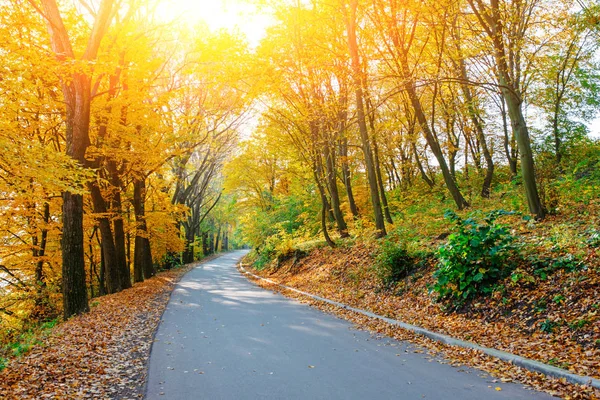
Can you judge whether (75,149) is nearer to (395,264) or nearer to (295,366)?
(295,366)

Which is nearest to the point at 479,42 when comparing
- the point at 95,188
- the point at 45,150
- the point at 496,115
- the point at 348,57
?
the point at 348,57

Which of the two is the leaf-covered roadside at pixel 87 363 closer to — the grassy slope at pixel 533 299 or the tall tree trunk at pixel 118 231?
the grassy slope at pixel 533 299

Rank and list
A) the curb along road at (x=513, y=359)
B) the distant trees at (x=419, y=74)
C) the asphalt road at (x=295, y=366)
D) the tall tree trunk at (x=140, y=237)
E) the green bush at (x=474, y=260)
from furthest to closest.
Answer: the tall tree trunk at (x=140, y=237)
the distant trees at (x=419, y=74)
the green bush at (x=474, y=260)
the asphalt road at (x=295, y=366)
the curb along road at (x=513, y=359)

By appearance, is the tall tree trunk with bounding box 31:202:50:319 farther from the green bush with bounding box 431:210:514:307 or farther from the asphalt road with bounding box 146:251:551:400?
the green bush with bounding box 431:210:514:307

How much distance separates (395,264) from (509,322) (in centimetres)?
433

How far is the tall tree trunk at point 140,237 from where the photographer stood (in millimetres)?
18456

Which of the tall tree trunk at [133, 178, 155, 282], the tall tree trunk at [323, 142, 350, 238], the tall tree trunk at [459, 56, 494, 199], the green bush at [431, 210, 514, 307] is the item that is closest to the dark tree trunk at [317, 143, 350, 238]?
the tall tree trunk at [323, 142, 350, 238]

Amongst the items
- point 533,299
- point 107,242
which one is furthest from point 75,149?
point 533,299

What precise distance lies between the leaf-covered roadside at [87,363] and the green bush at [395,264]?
5.99 m

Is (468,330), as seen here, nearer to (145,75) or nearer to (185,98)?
(145,75)

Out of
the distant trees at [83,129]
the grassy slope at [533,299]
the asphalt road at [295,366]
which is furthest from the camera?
the distant trees at [83,129]

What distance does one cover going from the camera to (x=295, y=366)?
5.67m

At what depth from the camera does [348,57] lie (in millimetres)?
14305

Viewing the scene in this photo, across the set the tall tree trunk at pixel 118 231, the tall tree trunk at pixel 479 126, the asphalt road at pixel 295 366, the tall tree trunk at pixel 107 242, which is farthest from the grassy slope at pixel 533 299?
the tall tree trunk at pixel 118 231
